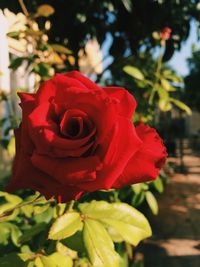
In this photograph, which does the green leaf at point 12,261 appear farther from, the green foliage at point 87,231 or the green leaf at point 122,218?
the green leaf at point 122,218

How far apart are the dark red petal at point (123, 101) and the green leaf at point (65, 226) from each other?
0.33 m

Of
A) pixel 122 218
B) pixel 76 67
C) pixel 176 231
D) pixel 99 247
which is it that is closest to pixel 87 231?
pixel 99 247

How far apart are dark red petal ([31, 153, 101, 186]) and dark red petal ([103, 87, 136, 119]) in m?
0.11

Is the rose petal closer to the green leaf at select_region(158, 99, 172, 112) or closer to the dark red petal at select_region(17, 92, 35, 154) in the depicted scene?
the dark red petal at select_region(17, 92, 35, 154)

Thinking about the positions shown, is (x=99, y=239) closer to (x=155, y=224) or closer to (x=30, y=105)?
(x=30, y=105)

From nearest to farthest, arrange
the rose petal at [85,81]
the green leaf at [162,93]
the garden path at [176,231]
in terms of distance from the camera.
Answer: the rose petal at [85,81], the green leaf at [162,93], the garden path at [176,231]

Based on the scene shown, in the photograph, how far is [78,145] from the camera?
0.61 metres

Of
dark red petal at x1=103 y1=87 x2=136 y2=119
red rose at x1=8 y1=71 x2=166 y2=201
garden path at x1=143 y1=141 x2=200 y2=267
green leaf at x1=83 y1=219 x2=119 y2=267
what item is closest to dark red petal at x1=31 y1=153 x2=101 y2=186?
red rose at x1=8 y1=71 x2=166 y2=201

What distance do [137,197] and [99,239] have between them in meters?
1.45

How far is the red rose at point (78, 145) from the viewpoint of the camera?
613 millimetres

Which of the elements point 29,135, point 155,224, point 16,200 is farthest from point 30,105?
point 155,224

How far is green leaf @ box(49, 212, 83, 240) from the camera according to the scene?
34.1 inches

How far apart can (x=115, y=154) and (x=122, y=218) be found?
40 cm

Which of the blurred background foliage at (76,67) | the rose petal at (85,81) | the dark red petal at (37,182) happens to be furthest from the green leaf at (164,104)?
the dark red petal at (37,182)
